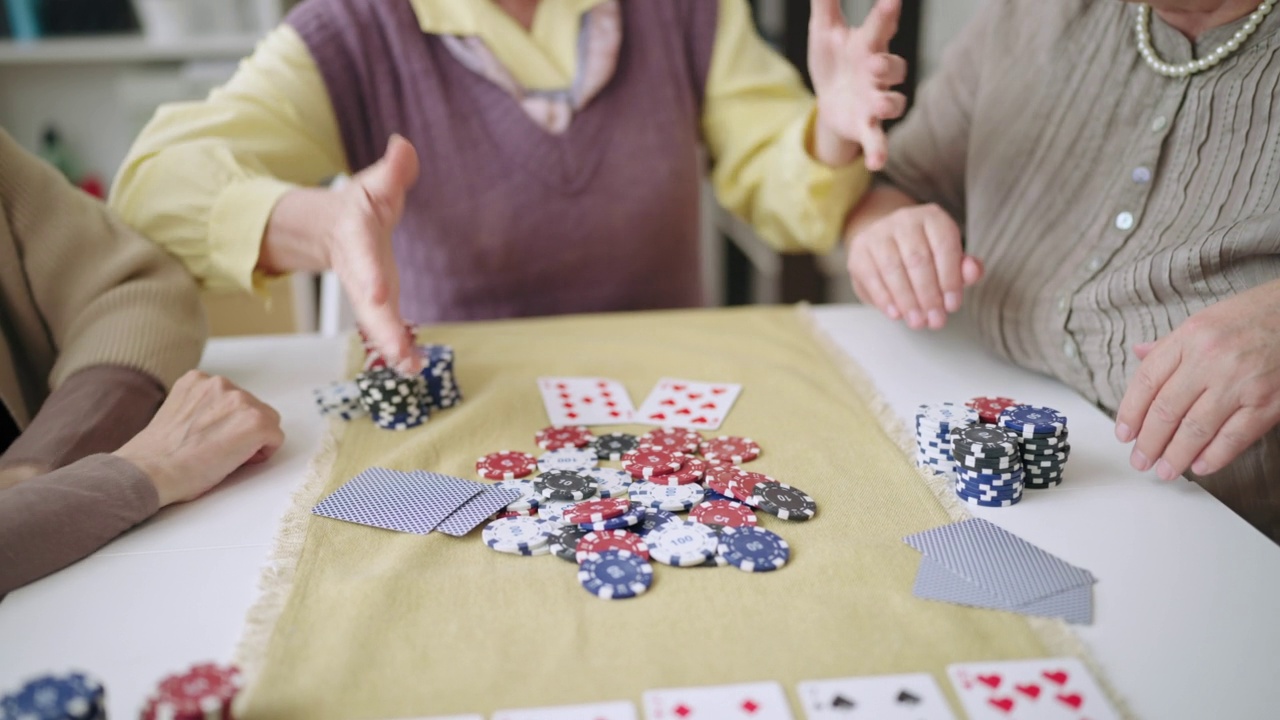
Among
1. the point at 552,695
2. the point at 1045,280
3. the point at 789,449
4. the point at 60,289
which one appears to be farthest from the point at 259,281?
the point at 1045,280

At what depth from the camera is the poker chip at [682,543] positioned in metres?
0.96

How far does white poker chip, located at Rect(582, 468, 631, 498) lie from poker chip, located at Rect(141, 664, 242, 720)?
445mm

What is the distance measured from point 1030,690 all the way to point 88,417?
40.9 inches

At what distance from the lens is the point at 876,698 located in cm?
78

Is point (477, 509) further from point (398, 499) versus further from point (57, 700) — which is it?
point (57, 700)

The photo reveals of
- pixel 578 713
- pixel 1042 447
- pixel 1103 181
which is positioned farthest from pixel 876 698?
pixel 1103 181

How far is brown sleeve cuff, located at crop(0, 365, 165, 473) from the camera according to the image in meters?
1.12

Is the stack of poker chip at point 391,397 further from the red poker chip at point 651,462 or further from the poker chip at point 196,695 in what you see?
the poker chip at point 196,695

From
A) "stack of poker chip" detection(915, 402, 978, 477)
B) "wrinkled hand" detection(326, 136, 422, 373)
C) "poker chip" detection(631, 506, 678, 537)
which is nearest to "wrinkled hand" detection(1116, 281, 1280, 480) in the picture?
"stack of poker chip" detection(915, 402, 978, 477)

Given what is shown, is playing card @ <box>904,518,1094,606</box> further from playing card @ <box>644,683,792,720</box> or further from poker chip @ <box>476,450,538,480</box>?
poker chip @ <box>476,450,538,480</box>

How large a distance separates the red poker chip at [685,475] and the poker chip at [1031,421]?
34 centimetres

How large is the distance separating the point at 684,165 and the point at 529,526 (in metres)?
1.05

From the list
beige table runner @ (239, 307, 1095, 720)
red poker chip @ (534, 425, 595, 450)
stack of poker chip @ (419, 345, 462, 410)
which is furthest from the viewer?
stack of poker chip @ (419, 345, 462, 410)

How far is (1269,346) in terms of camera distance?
1025 mm
